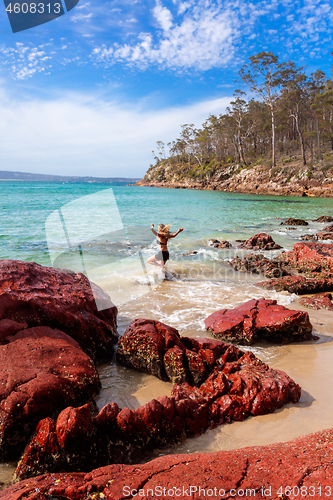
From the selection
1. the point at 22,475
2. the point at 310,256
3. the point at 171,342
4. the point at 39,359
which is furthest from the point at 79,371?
the point at 310,256

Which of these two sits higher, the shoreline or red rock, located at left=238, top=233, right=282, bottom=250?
the shoreline

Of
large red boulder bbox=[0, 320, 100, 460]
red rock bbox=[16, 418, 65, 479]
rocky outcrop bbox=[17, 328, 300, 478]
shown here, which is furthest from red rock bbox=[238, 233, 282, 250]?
red rock bbox=[16, 418, 65, 479]

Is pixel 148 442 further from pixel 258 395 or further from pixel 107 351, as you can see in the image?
pixel 107 351

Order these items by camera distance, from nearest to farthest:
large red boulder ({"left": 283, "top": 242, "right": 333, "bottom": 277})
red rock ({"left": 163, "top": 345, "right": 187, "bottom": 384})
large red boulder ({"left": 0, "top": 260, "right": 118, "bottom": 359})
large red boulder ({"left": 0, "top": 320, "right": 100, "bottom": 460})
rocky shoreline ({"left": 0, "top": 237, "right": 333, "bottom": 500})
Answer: rocky shoreline ({"left": 0, "top": 237, "right": 333, "bottom": 500}) < large red boulder ({"left": 0, "top": 320, "right": 100, "bottom": 460}) < red rock ({"left": 163, "top": 345, "right": 187, "bottom": 384}) < large red boulder ({"left": 0, "top": 260, "right": 118, "bottom": 359}) < large red boulder ({"left": 283, "top": 242, "right": 333, "bottom": 277})

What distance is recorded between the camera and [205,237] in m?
17.0

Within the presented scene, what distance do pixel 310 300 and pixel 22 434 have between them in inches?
250

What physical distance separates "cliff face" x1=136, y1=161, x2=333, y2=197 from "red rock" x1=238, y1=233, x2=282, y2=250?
33499 millimetres

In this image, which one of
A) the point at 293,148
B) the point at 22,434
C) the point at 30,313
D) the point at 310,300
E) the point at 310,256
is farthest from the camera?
the point at 293,148

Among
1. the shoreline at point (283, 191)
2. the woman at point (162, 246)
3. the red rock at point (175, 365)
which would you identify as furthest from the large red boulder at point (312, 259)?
the shoreline at point (283, 191)

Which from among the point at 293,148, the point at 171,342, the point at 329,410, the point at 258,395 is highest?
the point at 293,148

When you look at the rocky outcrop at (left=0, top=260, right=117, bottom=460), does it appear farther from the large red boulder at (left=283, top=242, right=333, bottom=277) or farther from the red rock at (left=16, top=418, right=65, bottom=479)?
the large red boulder at (left=283, top=242, right=333, bottom=277)

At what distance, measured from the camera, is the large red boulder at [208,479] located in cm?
182

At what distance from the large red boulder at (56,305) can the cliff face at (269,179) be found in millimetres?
44317

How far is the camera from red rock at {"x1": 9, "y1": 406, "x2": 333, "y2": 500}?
1824mm
